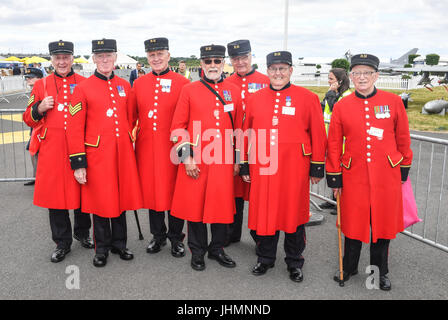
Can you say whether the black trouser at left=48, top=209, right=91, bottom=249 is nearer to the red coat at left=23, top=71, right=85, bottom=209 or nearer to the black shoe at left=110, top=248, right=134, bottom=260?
the red coat at left=23, top=71, right=85, bottom=209

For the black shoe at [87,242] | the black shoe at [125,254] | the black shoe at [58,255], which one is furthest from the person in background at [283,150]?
the black shoe at [58,255]

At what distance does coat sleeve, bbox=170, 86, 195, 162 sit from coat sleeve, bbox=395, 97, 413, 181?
185 centimetres

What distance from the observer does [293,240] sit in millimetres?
3836

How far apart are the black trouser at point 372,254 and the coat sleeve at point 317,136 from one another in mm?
746

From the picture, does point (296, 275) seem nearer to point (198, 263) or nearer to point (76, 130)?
point (198, 263)

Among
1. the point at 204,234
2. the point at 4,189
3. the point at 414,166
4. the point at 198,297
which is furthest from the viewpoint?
the point at 414,166

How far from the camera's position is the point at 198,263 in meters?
4.01

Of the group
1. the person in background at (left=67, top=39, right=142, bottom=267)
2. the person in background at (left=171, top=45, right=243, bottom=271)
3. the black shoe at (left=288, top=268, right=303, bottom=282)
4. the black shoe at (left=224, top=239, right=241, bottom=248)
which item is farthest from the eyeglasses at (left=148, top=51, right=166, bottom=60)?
the black shoe at (left=288, top=268, right=303, bottom=282)

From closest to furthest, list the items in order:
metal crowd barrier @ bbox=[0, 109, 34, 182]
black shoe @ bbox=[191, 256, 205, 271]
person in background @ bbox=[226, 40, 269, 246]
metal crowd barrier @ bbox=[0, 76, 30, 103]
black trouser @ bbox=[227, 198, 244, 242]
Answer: black shoe @ bbox=[191, 256, 205, 271] < person in background @ bbox=[226, 40, 269, 246] < black trouser @ bbox=[227, 198, 244, 242] < metal crowd barrier @ bbox=[0, 109, 34, 182] < metal crowd barrier @ bbox=[0, 76, 30, 103]

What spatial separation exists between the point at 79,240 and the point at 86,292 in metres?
1.24

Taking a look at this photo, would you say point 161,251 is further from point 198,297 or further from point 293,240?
point 293,240

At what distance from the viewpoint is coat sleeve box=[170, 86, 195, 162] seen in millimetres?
3803

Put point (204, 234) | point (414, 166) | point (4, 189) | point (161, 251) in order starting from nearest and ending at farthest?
point (204, 234) → point (161, 251) → point (4, 189) → point (414, 166)

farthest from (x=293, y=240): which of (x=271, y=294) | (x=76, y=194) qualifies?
(x=76, y=194)
